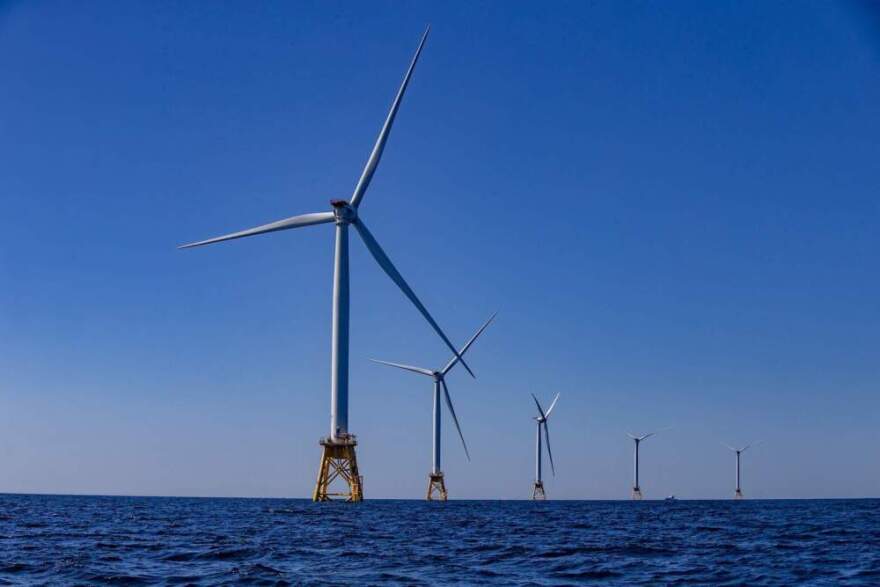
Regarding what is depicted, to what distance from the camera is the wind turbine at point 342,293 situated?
88000mm

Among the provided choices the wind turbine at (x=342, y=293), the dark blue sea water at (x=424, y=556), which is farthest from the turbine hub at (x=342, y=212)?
the dark blue sea water at (x=424, y=556)

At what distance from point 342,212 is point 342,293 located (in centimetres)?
952

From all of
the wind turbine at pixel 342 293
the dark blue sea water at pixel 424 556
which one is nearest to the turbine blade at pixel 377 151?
the wind turbine at pixel 342 293

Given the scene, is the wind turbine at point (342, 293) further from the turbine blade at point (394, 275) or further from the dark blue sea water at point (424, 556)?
the dark blue sea water at point (424, 556)

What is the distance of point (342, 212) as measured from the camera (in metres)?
91.9

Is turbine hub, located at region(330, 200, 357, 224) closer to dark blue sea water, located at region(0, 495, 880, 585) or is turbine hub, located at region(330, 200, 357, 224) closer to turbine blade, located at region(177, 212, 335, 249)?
turbine blade, located at region(177, 212, 335, 249)

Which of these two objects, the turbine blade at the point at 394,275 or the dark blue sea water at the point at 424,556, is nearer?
the dark blue sea water at the point at 424,556

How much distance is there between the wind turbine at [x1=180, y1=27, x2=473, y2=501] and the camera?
88000 millimetres

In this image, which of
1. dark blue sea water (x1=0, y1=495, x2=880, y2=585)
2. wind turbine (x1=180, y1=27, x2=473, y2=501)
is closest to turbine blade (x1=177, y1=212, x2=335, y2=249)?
wind turbine (x1=180, y1=27, x2=473, y2=501)

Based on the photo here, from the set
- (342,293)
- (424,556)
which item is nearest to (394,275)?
(342,293)

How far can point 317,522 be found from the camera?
5916 cm

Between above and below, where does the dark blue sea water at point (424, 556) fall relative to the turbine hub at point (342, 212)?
below

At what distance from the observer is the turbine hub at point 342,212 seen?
301ft

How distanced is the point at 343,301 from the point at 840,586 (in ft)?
217
